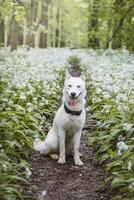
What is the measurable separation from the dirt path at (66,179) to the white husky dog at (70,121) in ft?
0.71

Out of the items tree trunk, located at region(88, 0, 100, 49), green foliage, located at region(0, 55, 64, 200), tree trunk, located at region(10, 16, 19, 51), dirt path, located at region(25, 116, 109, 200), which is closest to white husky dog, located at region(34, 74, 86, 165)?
dirt path, located at region(25, 116, 109, 200)

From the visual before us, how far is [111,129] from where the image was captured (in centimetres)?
830

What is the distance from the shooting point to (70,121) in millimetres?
7480

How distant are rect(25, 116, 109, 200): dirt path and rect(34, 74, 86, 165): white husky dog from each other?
217mm

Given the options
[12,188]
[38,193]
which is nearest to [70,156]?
[38,193]

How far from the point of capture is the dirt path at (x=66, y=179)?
6.13 m

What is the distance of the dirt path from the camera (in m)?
6.13

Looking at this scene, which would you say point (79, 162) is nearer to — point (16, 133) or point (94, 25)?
point (16, 133)

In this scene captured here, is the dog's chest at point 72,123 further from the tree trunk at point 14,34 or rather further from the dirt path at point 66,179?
the tree trunk at point 14,34

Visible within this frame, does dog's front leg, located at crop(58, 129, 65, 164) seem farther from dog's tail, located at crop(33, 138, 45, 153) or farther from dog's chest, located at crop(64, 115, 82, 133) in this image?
dog's tail, located at crop(33, 138, 45, 153)

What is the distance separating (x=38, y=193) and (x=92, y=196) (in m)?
0.79

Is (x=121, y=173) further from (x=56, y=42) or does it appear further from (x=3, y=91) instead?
(x=56, y=42)

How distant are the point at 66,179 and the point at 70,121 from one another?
1104mm

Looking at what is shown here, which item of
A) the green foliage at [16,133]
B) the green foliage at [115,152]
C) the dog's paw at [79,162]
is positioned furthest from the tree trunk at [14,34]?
the dog's paw at [79,162]
